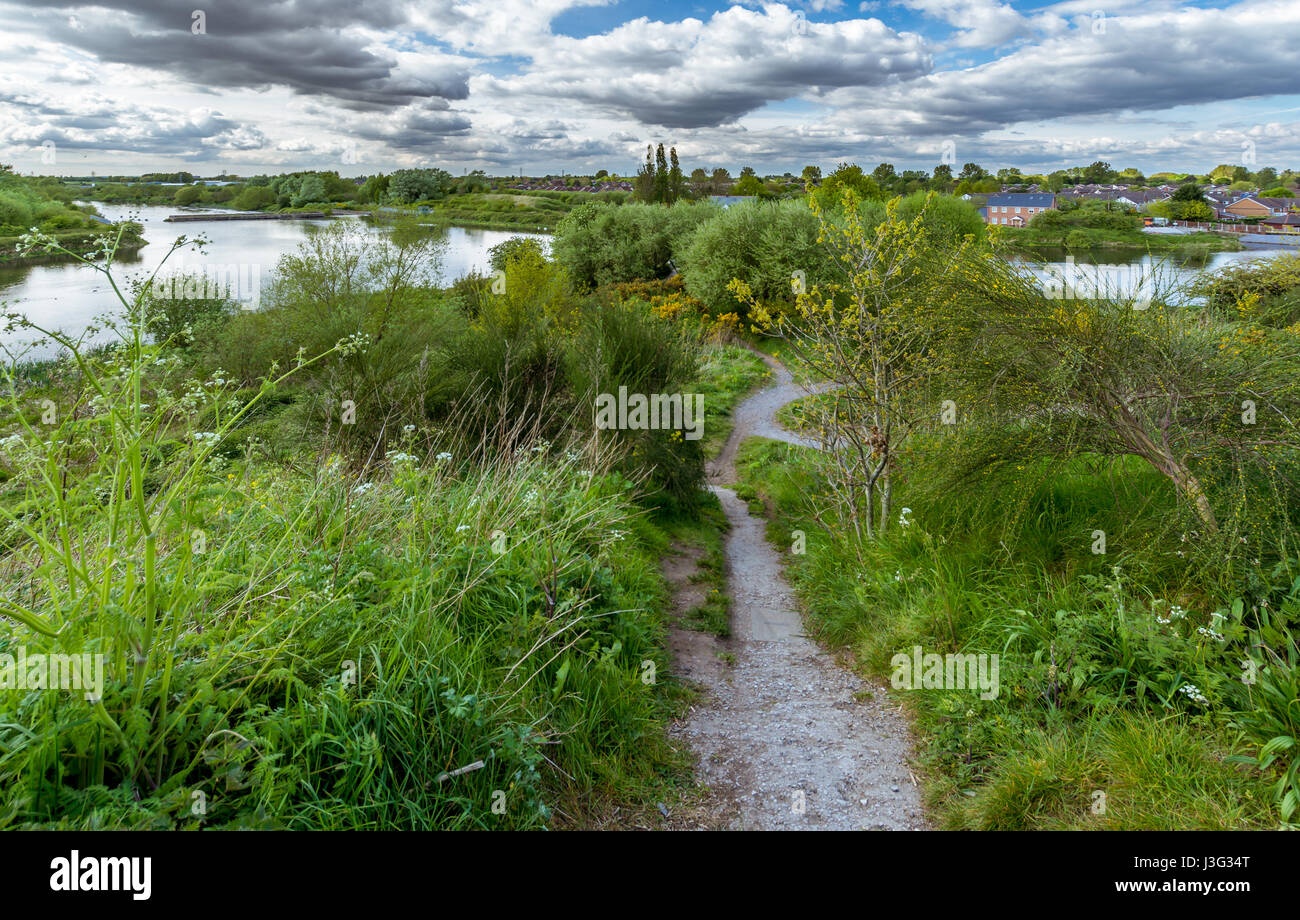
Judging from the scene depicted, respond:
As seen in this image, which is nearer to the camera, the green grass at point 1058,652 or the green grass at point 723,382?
the green grass at point 1058,652

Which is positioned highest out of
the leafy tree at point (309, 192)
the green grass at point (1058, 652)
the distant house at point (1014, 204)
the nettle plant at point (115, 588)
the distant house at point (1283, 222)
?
the leafy tree at point (309, 192)

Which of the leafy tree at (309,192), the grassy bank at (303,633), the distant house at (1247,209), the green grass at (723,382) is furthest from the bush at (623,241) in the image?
the grassy bank at (303,633)

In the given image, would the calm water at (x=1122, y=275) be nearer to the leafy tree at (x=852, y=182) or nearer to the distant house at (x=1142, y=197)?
the distant house at (x=1142, y=197)

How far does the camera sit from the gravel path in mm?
3639

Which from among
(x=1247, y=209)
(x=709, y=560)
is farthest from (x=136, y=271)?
(x=1247, y=209)

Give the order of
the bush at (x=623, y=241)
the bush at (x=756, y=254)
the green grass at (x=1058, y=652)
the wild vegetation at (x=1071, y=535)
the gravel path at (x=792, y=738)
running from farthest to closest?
the bush at (x=623, y=241) < the bush at (x=756, y=254) < the gravel path at (x=792, y=738) < the wild vegetation at (x=1071, y=535) < the green grass at (x=1058, y=652)

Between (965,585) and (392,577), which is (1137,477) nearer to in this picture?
(965,585)

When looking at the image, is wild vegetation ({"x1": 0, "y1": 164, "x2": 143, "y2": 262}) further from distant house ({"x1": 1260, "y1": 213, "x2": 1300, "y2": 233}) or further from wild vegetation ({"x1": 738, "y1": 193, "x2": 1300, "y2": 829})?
distant house ({"x1": 1260, "y1": 213, "x2": 1300, "y2": 233})

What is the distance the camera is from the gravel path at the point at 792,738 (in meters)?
3.64

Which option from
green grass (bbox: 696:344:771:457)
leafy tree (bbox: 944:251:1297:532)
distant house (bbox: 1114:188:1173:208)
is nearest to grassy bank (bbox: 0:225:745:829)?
leafy tree (bbox: 944:251:1297:532)

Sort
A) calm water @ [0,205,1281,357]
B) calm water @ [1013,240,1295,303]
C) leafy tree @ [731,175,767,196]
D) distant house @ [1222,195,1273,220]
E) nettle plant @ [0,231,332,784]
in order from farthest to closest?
leafy tree @ [731,175,767,196], distant house @ [1222,195,1273,220], calm water @ [1013,240,1295,303], calm water @ [0,205,1281,357], nettle plant @ [0,231,332,784]

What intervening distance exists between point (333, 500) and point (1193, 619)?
5.00 meters

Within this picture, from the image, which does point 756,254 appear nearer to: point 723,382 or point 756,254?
point 756,254

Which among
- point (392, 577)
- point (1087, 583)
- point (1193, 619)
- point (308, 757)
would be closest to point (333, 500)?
point (392, 577)
